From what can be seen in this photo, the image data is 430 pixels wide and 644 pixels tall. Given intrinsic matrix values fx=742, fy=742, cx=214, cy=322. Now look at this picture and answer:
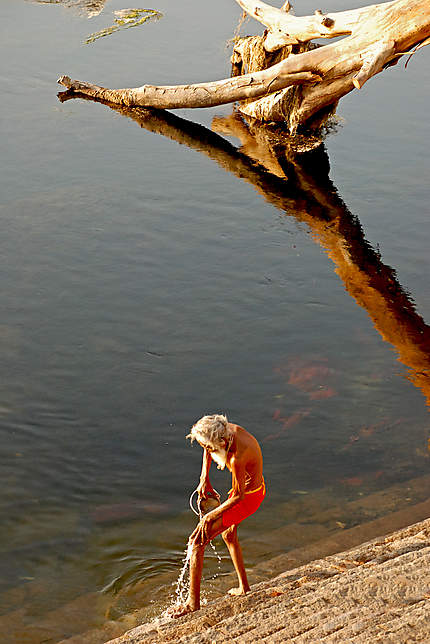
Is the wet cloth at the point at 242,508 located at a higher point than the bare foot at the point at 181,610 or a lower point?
higher

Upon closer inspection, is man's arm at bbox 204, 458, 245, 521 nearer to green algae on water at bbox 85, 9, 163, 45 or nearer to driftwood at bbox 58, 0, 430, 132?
driftwood at bbox 58, 0, 430, 132

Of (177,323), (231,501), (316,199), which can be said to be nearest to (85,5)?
(316,199)

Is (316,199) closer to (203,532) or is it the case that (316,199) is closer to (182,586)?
(182,586)

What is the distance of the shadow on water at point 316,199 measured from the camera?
1040 centimetres

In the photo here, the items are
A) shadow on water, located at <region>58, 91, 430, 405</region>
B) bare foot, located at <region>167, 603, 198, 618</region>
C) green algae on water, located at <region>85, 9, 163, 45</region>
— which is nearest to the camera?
bare foot, located at <region>167, 603, 198, 618</region>

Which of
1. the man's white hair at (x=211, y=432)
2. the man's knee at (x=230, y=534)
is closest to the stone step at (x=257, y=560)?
the man's knee at (x=230, y=534)

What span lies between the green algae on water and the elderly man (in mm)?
17784

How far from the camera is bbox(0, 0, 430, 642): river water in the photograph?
7316 millimetres

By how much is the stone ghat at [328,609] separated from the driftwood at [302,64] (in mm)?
9377

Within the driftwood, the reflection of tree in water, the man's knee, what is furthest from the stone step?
the reflection of tree in water

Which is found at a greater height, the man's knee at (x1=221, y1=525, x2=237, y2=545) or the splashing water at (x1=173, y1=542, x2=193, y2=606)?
the man's knee at (x1=221, y1=525, x2=237, y2=545)

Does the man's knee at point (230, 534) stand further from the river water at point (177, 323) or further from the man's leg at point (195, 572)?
the river water at point (177, 323)

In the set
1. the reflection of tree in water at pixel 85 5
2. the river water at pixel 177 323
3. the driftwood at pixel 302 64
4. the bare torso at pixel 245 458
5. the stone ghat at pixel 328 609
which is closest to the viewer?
the stone ghat at pixel 328 609

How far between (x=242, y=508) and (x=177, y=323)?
4812 mm
